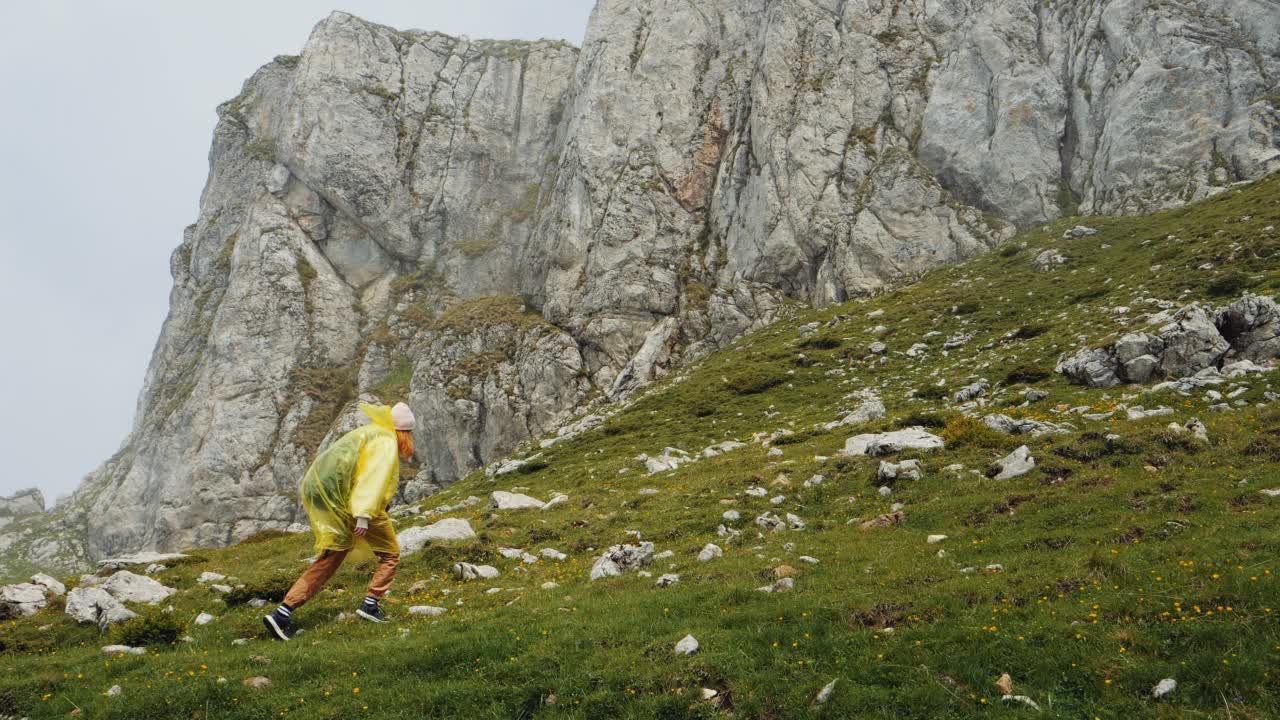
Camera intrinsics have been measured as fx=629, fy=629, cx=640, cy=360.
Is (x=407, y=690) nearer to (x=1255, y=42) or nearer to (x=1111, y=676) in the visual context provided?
(x=1111, y=676)

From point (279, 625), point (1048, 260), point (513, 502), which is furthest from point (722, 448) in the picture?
point (1048, 260)

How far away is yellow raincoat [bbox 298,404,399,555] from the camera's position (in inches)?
446

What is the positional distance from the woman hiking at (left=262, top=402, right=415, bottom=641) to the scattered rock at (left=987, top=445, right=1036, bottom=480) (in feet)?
48.9

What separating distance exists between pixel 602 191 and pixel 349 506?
8619cm

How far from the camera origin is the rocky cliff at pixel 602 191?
7112 centimetres

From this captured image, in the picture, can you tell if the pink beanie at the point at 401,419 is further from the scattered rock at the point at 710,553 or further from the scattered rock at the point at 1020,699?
the scattered rock at the point at 1020,699

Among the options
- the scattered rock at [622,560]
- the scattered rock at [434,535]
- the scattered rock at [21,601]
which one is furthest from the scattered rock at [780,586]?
the scattered rock at [21,601]

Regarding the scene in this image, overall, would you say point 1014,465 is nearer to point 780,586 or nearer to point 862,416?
point 780,586

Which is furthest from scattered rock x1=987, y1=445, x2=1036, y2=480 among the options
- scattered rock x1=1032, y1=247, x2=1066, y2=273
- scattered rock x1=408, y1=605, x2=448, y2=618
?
scattered rock x1=1032, y1=247, x2=1066, y2=273

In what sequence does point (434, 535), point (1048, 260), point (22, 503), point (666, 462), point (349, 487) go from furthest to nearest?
point (22, 503), point (1048, 260), point (666, 462), point (434, 535), point (349, 487)

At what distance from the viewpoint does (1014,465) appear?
55.1 feet

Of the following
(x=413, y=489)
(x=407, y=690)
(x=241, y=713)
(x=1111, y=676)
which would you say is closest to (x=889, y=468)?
(x=1111, y=676)

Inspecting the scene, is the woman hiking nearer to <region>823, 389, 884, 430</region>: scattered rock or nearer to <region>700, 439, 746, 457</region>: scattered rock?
<region>700, 439, 746, 457</region>: scattered rock

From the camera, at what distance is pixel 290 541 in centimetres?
2427
